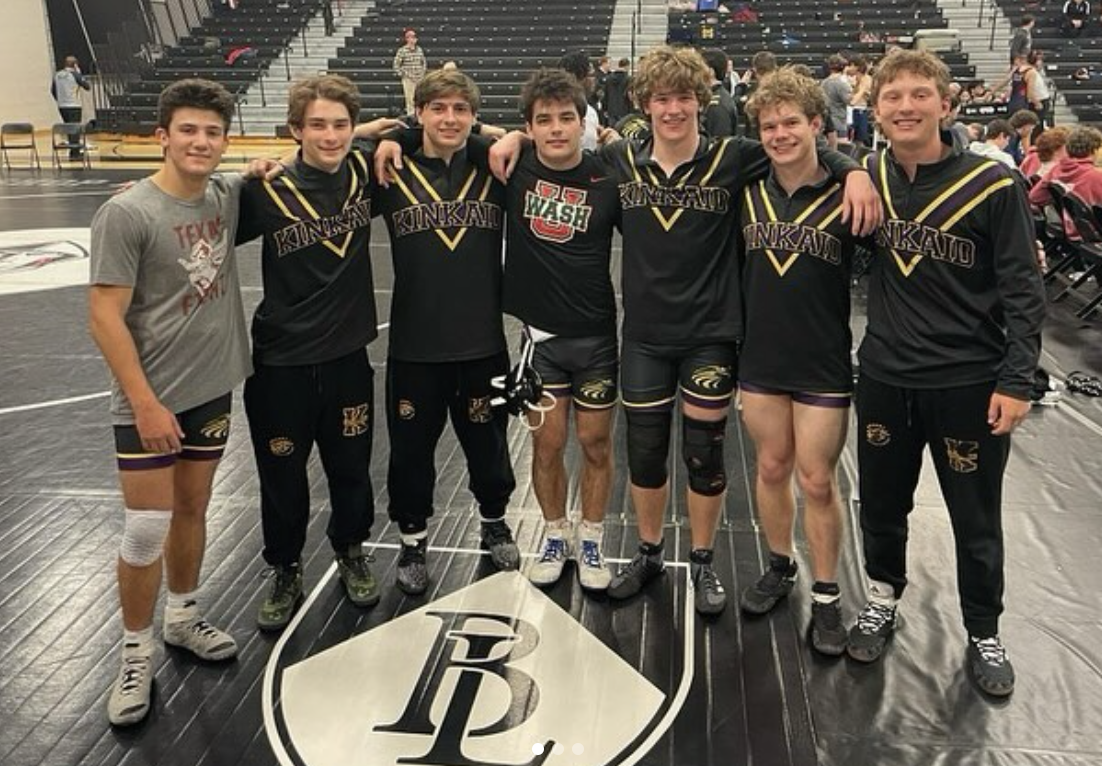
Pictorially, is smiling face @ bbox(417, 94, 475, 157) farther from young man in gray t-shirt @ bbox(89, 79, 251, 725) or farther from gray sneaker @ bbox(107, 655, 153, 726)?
gray sneaker @ bbox(107, 655, 153, 726)

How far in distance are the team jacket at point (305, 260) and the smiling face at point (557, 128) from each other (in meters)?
0.56

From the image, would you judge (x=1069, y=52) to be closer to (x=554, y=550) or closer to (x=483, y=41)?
(x=483, y=41)

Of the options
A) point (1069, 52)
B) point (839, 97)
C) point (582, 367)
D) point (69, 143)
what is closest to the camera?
point (582, 367)

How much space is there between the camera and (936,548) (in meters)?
3.25

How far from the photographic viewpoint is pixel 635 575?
9.72ft

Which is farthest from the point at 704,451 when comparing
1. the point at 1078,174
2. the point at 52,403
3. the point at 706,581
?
the point at 1078,174

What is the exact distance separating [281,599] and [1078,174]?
5.95 m

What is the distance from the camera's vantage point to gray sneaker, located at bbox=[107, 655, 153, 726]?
7.74 ft

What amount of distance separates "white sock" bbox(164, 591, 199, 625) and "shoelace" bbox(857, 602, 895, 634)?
1.94m

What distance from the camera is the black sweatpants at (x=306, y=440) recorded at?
266cm

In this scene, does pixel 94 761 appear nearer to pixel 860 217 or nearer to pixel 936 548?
pixel 860 217

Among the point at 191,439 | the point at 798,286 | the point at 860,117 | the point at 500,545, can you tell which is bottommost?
the point at 500,545

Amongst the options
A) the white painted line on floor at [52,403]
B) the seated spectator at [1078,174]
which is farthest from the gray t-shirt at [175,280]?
the seated spectator at [1078,174]

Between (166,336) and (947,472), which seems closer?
(166,336)
